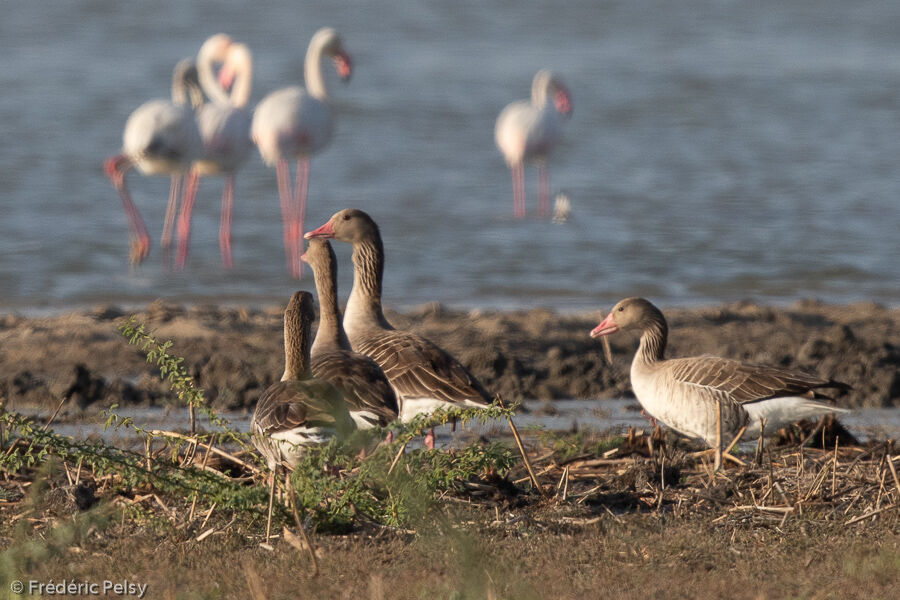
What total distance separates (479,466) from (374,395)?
2.76 feet

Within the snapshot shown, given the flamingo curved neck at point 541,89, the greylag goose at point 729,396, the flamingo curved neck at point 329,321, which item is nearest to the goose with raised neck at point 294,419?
the flamingo curved neck at point 329,321

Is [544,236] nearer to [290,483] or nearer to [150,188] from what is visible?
[150,188]

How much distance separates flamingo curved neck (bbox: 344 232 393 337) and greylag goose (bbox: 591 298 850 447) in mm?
1854

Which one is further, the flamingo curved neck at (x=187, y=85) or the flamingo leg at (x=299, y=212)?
the flamingo curved neck at (x=187, y=85)

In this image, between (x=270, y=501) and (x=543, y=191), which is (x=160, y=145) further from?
(x=270, y=501)

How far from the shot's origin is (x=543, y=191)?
20.8m

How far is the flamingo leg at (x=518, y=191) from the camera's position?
19.6m

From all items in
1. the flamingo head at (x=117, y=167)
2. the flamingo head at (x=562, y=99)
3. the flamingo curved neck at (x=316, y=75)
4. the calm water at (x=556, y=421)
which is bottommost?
the calm water at (x=556, y=421)

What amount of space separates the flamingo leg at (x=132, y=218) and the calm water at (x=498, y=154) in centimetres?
25

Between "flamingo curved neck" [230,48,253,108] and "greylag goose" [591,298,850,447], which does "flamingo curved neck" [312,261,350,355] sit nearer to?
"greylag goose" [591,298,850,447]

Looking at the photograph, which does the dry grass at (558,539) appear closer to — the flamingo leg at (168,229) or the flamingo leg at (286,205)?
the flamingo leg at (286,205)

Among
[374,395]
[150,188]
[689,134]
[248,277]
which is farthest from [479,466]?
[689,134]

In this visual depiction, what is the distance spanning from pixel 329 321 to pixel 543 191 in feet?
44.0

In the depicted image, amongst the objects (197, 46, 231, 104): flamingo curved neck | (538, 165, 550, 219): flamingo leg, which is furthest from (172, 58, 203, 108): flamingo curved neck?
(538, 165, 550, 219): flamingo leg
